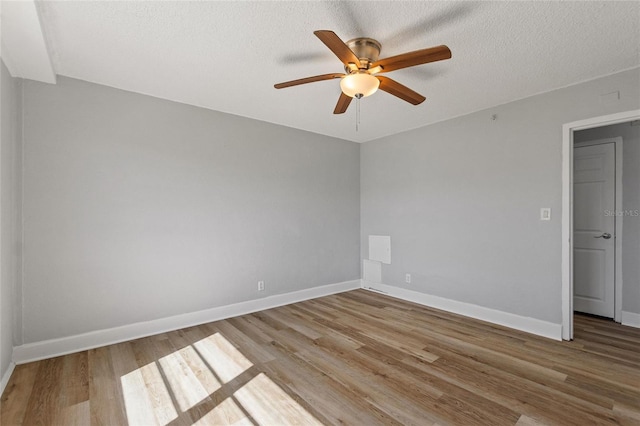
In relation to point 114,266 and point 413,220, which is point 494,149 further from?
point 114,266

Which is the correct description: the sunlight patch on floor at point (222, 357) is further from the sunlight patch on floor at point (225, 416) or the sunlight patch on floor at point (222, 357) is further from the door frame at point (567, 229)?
the door frame at point (567, 229)

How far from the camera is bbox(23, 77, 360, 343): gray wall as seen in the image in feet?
8.48

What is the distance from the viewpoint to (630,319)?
3279mm

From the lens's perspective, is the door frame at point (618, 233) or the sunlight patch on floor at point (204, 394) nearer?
the sunlight patch on floor at point (204, 394)

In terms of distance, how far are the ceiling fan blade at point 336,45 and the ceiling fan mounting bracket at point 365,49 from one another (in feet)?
0.24

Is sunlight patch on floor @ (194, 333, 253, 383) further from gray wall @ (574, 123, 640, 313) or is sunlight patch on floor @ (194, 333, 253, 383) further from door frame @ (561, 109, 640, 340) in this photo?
gray wall @ (574, 123, 640, 313)

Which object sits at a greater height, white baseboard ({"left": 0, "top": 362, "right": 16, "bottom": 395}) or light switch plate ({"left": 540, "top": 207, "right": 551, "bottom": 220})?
light switch plate ({"left": 540, "top": 207, "right": 551, "bottom": 220})

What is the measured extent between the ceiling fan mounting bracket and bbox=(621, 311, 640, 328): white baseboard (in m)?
3.96

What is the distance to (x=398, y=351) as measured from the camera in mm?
2656

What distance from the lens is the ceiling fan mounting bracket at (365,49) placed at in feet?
6.81

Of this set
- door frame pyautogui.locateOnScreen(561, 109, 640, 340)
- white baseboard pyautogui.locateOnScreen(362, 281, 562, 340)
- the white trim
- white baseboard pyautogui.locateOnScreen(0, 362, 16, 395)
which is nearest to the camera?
the white trim

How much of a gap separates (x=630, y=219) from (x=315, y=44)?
399 centimetres

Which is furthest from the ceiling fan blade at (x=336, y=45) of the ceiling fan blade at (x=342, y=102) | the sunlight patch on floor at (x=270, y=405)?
the sunlight patch on floor at (x=270, y=405)

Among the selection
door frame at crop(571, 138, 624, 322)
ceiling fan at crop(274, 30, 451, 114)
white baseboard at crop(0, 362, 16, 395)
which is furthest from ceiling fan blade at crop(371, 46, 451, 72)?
white baseboard at crop(0, 362, 16, 395)
